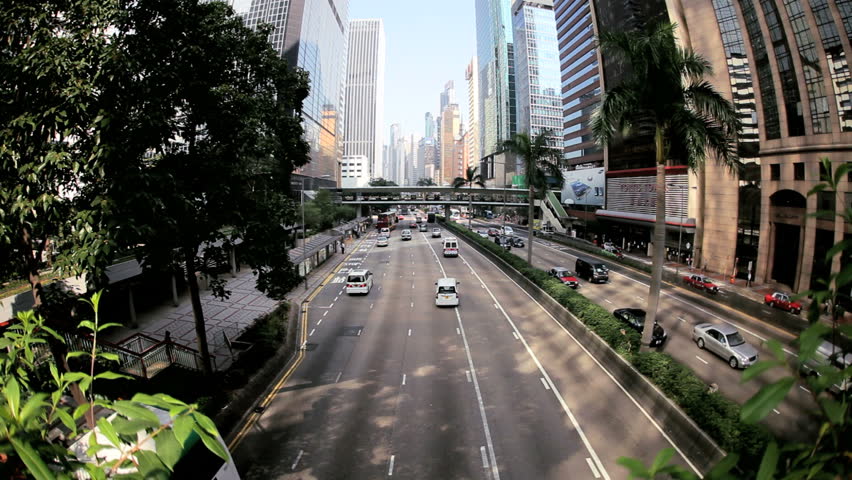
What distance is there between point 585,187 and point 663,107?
57.6 meters

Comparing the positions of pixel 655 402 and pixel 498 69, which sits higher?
pixel 498 69

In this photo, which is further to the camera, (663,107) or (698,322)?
(698,322)

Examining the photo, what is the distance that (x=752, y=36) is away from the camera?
3516 cm

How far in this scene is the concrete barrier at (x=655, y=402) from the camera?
10711 mm

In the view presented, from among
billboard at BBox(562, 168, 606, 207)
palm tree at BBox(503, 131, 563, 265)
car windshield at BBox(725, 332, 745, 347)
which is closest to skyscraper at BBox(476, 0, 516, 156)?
billboard at BBox(562, 168, 606, 207)

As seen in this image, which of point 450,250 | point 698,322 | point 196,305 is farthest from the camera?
point 450,250

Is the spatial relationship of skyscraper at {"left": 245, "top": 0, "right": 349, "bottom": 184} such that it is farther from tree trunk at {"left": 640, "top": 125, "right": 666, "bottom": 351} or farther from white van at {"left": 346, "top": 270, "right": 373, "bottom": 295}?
tree trunk at {"left": 640, "top": 125, "right": 666, "bottom": 351}

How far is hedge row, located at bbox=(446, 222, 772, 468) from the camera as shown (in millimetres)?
9844

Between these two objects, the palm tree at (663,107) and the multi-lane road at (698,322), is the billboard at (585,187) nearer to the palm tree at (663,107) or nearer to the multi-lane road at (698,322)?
the multi-lane road at (698,322)

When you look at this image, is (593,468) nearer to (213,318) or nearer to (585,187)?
(213,318)

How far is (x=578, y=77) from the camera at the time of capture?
7862cm

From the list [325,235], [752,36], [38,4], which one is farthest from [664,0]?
[38,4]

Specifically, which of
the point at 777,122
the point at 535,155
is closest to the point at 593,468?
the point at 535,155

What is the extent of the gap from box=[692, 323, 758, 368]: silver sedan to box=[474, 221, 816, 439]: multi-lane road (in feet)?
1.18
